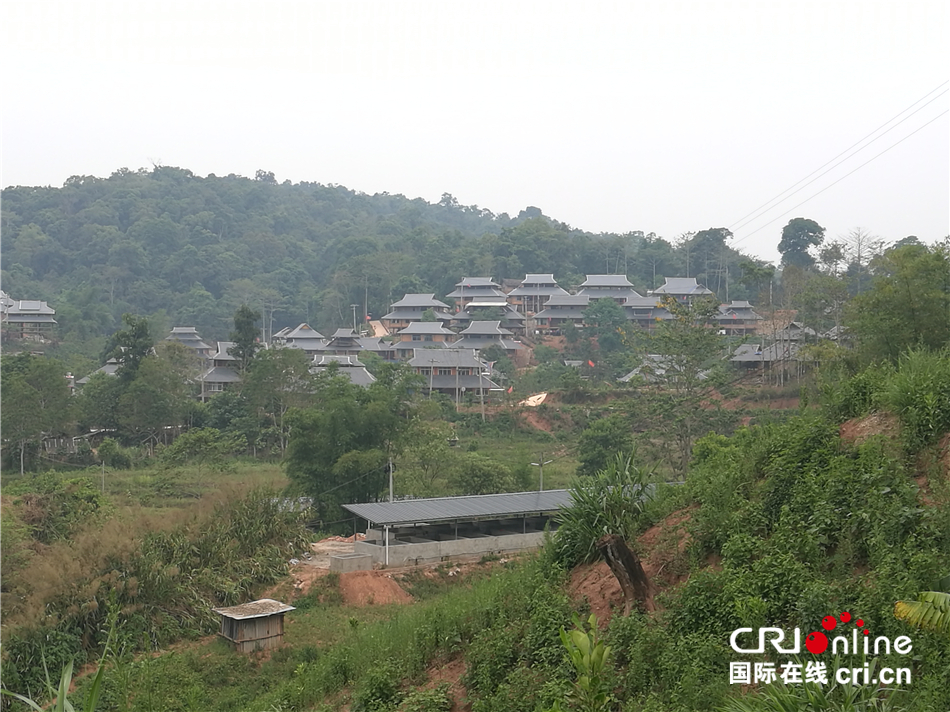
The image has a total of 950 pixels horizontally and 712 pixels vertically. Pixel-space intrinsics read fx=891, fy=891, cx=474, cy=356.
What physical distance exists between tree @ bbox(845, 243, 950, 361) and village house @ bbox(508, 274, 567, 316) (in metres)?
41.2

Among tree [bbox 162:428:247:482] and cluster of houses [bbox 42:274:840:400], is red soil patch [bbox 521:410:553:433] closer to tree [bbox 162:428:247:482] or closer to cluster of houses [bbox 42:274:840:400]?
cluster of houses [bbox 42:274:840:400]

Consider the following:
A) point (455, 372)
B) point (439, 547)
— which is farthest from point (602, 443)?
point (455, 372)

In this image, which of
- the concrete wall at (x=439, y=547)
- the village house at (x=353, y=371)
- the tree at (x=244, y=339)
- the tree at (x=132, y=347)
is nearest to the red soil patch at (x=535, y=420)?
the village house at (x=353, y=371)

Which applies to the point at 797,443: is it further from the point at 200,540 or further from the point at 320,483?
the point at 320,483

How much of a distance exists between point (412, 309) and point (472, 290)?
471 cm

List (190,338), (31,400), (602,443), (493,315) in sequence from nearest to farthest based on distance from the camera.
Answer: (602,443)
(31,400)
(190,338)
(493,315)

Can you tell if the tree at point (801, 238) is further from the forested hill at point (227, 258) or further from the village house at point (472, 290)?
the village house at point (472, 290)

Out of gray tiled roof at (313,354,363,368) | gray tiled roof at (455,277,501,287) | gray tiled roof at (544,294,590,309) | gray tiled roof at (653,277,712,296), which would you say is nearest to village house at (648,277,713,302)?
gray tiled roof at (653,277,712,296)

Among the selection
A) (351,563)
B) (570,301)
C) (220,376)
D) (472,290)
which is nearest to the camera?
(351,563)

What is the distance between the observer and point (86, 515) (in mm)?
17812

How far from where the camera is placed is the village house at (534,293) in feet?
186

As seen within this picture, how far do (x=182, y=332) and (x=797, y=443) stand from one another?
4694 centimetres

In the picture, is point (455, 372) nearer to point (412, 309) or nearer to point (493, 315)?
point (493, 315)

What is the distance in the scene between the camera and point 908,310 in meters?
14.3
